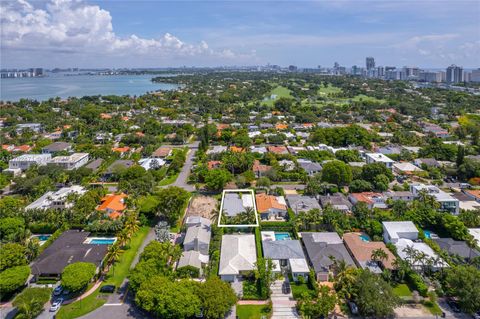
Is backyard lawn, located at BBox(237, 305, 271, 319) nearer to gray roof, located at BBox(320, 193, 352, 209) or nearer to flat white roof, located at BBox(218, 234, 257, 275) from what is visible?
flat white roof, located at BBox(218, 234, 257, 275)

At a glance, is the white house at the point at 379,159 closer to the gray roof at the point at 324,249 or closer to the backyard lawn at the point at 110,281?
the gray roof at the point at 324,249

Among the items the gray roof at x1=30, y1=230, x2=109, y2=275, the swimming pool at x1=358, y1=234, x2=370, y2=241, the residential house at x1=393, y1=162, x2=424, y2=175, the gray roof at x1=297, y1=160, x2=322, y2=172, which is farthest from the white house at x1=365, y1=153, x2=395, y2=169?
the gray roof at x1=30, y1=230, x2=109, y2=275

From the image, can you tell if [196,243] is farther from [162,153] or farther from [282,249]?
[162,153]

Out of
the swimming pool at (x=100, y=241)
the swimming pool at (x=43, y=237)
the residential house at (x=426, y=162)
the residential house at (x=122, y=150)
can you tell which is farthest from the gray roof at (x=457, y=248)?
the residential house at (x=122, y=150)

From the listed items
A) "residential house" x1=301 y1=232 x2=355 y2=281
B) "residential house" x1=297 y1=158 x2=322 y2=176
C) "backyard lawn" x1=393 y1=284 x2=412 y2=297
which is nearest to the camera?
"backyard lawn" x1=393 y1=284 x2=412 y2=297

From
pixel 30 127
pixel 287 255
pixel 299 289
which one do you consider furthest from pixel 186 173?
pixel 30 127

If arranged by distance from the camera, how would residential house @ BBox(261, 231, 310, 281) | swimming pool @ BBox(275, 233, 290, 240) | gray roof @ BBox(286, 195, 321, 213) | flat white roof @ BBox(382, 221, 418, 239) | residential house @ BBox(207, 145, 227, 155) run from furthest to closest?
1. residential house @ BBox(207, 145, 227, 155)
2. gray roof @ BBox(286, 195, 321, 213)
3. swimming pool @ BBox(275, 233, 290, 240)
4. flat white roof @ BBox(382, 221, 418, 239)
5. residential house @ BBox(261, 231, 310, 281)

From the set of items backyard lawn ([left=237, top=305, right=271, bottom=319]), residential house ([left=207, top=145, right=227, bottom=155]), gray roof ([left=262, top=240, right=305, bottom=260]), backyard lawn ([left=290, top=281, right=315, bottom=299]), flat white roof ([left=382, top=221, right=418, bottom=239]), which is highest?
residential house ([left=207, top=145, right=227, bottom=155])
